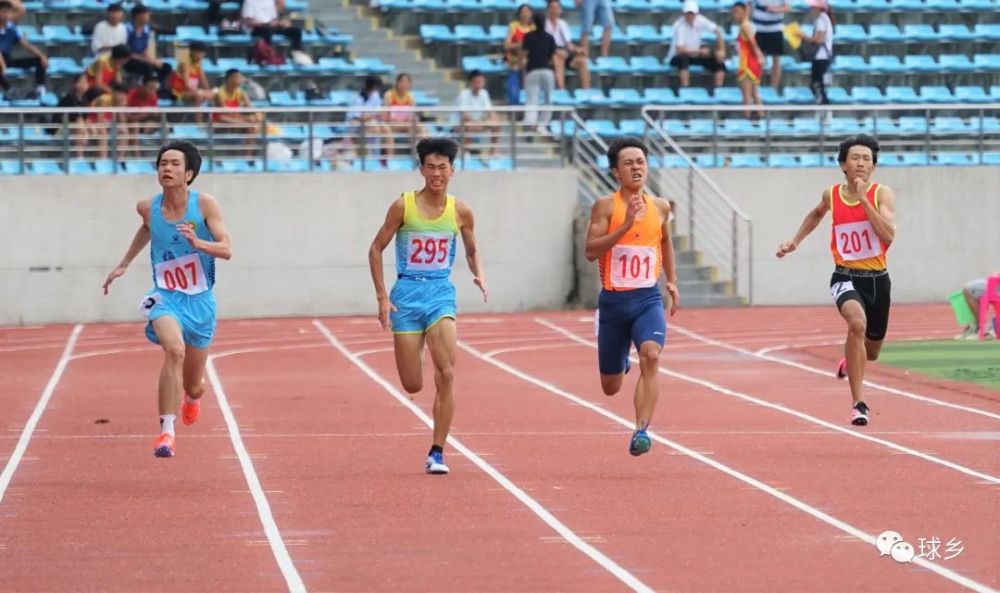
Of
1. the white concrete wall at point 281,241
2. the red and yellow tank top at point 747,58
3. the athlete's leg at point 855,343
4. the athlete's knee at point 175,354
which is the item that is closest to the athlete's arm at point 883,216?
the athlete's leg at point 855,343

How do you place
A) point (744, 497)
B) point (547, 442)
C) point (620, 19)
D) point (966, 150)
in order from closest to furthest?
point (744, 497) < point (547, 442) < point (966, 150) < point (620, 19)

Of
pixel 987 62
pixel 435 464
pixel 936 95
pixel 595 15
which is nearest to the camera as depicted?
pixel 435 464

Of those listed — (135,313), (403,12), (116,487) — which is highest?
(403,12)

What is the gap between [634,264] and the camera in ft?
39.0

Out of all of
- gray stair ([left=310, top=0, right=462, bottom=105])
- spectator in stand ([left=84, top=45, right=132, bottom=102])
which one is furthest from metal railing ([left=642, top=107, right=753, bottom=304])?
spectator in stand ([left=84, top=45, right=132, bottom=102])

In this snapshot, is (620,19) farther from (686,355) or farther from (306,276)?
(686,355)

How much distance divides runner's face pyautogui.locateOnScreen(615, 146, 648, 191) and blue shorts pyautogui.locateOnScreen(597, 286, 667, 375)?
2.25 ft

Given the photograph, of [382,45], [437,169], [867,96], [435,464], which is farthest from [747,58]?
[435,464]

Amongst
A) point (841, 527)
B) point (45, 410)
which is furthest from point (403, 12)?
point (841, 527)

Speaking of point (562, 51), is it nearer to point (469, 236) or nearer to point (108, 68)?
point (108, 68)

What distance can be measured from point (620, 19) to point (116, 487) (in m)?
21.6

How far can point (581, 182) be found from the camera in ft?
89.6

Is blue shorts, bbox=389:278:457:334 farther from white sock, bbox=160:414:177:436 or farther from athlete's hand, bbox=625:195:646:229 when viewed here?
white sock, bbox=160:414:177:436

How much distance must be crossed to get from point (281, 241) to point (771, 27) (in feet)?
27.9
